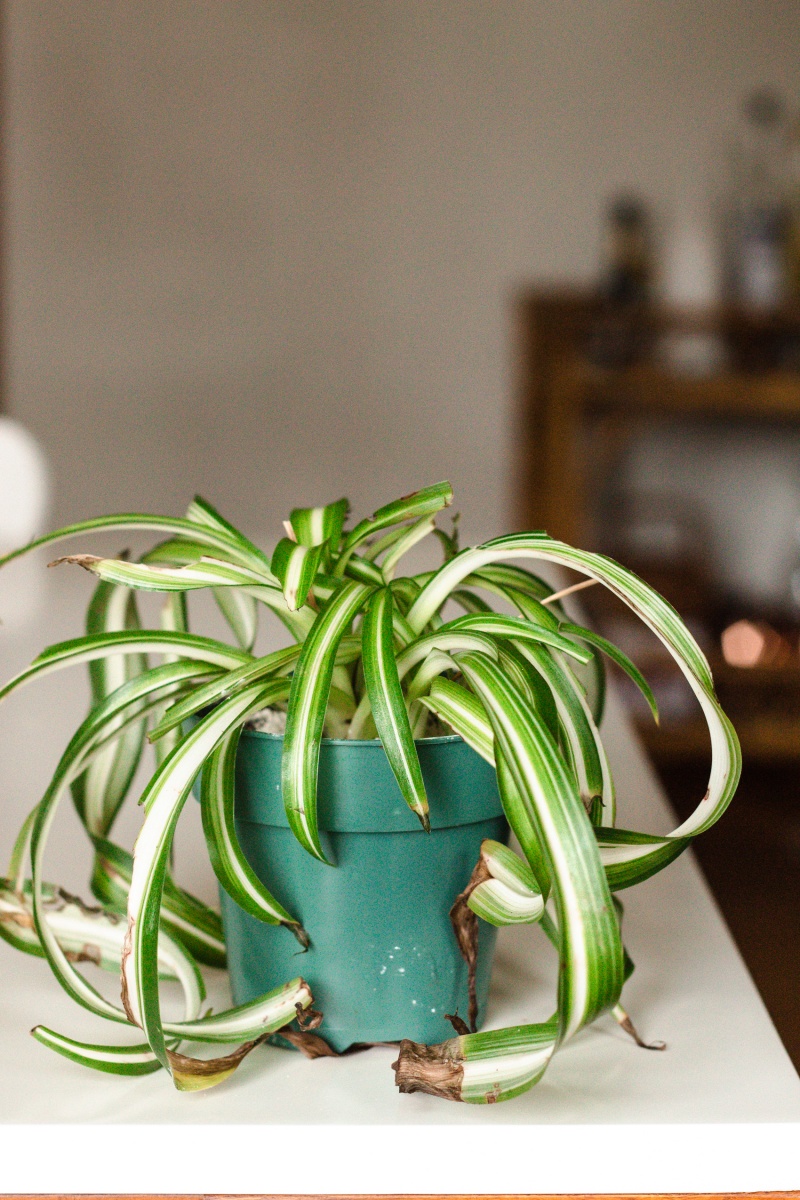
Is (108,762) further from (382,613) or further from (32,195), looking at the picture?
(32,195)

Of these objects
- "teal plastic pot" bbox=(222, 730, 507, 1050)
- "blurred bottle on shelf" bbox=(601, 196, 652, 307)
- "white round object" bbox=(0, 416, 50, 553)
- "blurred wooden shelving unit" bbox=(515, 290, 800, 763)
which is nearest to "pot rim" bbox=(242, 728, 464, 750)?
"teal plastic pot" bbox=(222, 730, 507, 1050)

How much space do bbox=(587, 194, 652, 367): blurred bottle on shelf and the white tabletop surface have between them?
114 inches

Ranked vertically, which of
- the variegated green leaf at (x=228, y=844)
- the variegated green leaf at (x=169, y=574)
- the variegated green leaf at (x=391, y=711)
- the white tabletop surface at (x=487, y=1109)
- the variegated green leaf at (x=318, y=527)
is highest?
the variegated green leaf at (x=318, y=527)

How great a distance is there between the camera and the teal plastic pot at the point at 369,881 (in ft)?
1.97

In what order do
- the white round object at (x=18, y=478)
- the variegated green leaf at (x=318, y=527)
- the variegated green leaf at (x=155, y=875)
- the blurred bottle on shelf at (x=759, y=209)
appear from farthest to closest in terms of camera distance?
the blurred bottle on shelf at (x=759, y=209) → the white round object at (x=18, y=478) → the variegated green leaf at (x=318, y=527) → the variegated green leaf at (x=155, y=875)

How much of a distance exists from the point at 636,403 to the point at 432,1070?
2.93m

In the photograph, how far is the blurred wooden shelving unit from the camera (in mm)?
3311

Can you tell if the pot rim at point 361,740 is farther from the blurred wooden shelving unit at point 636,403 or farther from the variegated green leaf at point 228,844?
the blurred wooden shelving unit at point 636,403

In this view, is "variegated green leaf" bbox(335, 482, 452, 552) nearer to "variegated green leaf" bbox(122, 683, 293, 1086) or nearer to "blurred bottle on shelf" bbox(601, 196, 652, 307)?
"variegated green leaf" bbox(122, 683, 293, 1086)

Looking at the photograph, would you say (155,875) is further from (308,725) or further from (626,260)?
(626,260)

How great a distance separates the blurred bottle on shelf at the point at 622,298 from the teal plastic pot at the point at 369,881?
293 cm

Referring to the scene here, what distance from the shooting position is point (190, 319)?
359 cm

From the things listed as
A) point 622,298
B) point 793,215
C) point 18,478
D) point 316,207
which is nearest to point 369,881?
point 18,478

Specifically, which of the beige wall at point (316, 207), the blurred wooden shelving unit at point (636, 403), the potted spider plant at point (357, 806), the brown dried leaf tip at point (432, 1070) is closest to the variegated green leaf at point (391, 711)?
the potted spider plant at point (357, 806)
